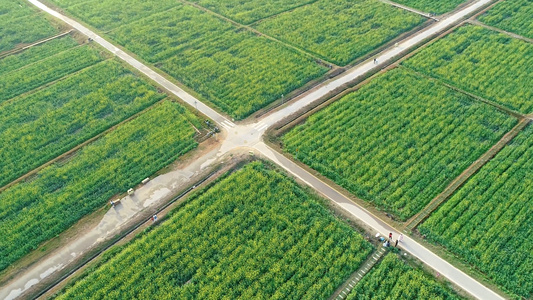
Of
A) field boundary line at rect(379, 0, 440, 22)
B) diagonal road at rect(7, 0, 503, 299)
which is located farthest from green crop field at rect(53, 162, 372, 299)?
field boundary line at rect(379, 0, 440, 22)

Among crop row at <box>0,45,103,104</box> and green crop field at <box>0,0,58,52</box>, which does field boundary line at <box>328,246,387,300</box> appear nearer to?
crop row at <box>0,45,103,104</box>

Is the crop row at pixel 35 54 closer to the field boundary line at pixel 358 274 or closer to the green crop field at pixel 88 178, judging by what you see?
the green crop field at pixel 88 178

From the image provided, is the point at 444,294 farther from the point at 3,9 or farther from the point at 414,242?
the point at 3,9

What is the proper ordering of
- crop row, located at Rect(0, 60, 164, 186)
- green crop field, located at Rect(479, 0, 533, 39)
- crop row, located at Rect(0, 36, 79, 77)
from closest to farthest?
1. crop row, located at Rect(0, 60, 164, 186)
2. crop row, located at Rect(0, 36, 79, 77)
3. green crop field, located at Rect(479, 0, 533, 39)

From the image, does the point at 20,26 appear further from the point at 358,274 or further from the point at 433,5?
the point at 433,5

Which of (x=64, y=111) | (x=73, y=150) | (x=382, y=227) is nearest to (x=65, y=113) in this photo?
(x=64, y=111)

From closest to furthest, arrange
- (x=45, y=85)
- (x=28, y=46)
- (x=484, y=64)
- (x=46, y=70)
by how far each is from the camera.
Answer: (x=45, y=85) → (x=484, y=64) → (x=46, y=70) → (x=28, y=46)
